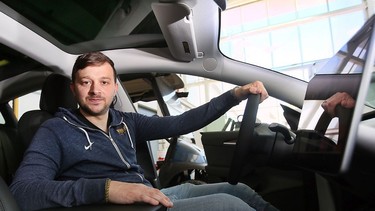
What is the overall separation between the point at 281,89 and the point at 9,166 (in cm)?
133

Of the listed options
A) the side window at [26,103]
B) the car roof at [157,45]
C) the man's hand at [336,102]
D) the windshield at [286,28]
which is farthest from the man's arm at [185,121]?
the windshield at [286,28]

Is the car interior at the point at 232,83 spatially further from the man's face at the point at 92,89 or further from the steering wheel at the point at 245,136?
the man's face at the point at 92,89

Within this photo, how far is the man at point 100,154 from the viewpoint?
0.80 m

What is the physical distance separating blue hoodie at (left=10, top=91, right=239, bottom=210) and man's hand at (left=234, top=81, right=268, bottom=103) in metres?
0.06

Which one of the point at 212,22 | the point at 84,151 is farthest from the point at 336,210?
the point at 212,22

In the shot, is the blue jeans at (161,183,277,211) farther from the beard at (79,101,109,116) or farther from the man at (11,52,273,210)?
the beard at (79,101,109,116)

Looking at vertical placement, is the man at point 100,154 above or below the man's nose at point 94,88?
below

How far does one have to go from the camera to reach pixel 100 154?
1096 mm

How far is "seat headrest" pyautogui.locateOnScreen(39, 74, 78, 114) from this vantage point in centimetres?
126

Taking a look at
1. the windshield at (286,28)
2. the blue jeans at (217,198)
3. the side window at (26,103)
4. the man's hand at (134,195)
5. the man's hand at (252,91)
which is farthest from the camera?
the windshield at (286,28)

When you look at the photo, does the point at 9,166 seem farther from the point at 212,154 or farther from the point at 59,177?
the point at 212,154

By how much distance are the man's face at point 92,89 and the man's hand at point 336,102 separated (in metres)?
0.79

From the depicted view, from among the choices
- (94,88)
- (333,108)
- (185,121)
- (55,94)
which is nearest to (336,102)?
(333,108)

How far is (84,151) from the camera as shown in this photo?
107cm
